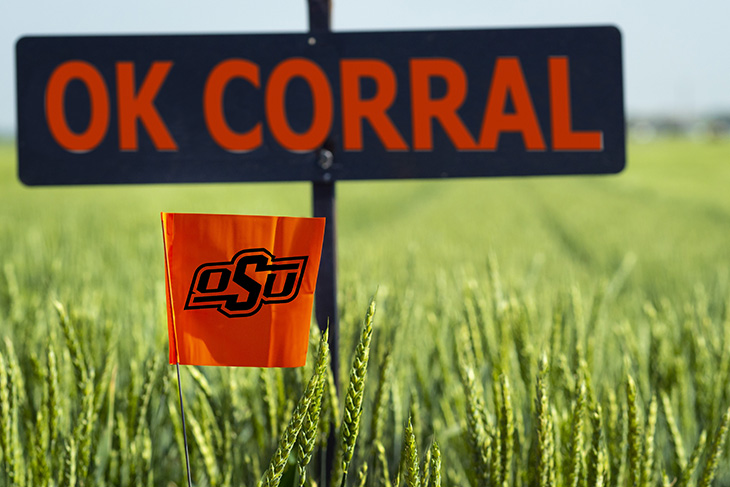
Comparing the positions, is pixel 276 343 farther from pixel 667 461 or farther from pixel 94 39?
pixel 667 461

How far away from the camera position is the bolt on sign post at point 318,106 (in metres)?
0.83

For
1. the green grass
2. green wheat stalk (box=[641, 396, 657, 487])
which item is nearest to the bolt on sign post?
the green grass

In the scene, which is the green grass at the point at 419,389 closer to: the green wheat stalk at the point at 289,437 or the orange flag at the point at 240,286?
the green wheat stalk at the point at 289,437

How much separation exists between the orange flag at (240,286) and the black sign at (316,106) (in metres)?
0.30

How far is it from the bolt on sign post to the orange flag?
275 mm

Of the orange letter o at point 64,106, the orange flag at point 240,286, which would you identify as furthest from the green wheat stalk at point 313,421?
the orange letter o at point 64,106

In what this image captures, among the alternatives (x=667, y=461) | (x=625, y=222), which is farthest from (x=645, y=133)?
(x=667, y=461)

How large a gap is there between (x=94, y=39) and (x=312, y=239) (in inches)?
20.0

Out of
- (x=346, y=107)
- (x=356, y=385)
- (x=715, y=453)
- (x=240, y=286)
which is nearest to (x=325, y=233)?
(x=346, y=107)

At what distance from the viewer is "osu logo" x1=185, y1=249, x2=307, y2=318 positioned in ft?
1.79

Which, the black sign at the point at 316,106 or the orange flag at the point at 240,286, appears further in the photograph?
the black sign at the point at 316,106

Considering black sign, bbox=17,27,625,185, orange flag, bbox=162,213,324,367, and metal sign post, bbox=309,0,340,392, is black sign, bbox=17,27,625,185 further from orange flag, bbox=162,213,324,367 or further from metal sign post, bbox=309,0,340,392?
orange flag, bbox=162,213,324,367

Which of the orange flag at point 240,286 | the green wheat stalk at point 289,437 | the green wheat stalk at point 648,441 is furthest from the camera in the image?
the green wheat stalk at point 648,441

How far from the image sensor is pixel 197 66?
84cm
